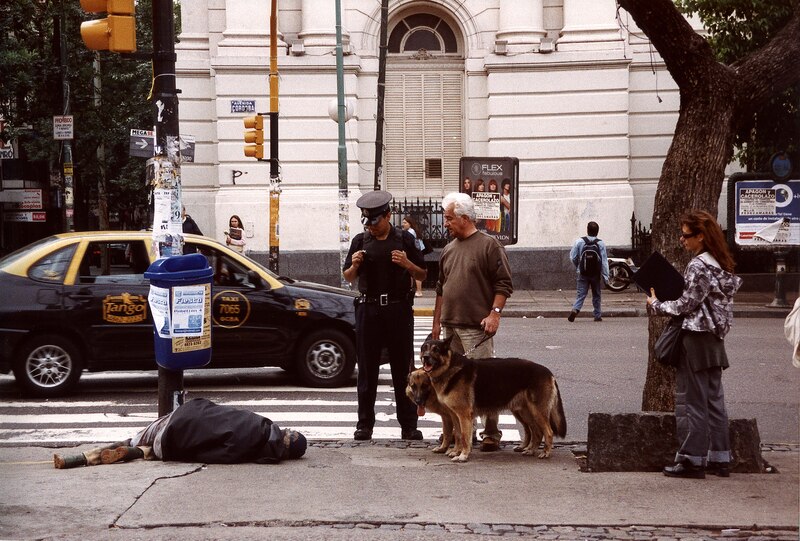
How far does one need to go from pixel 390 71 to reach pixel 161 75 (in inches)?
768

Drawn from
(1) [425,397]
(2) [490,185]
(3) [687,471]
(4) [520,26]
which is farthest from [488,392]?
(4) [520,26]

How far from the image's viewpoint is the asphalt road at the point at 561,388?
436 inches

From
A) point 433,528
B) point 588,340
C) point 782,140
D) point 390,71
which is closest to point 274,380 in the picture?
point 588,340

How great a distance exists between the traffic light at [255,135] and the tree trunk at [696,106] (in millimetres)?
14554

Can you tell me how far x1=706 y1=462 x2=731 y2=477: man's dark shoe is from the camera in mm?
7824

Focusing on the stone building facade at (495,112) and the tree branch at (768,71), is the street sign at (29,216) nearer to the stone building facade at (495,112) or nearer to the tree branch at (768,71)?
the stone building facade at (495,112)

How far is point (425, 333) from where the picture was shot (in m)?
18.4

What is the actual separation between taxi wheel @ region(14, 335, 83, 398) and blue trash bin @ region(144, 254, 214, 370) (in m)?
3.95

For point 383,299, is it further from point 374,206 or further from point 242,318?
point 242,318

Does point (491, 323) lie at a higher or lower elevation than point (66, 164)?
lower

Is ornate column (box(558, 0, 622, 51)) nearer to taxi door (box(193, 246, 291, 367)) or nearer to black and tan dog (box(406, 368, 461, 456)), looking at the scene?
taxi door (box(193, 246, 291, 367))

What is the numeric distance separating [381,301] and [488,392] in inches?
53.2

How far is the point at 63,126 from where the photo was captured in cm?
3000

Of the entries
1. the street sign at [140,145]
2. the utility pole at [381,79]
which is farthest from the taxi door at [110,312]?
the utility pole at [381,79]
